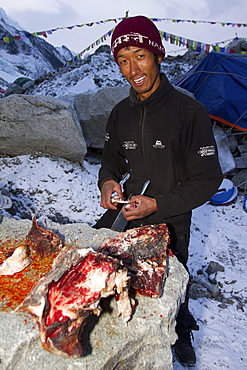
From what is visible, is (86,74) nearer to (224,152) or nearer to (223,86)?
(223,86)

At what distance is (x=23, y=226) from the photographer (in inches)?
92.3

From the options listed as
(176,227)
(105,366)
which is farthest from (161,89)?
(105,366)

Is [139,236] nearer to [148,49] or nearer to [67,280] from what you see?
[67,280]

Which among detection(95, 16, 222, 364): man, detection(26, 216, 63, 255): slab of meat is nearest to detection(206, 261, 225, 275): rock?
detection(95, 16, 222, 364): man

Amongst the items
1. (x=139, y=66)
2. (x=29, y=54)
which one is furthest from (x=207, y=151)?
(x=29, y=54)

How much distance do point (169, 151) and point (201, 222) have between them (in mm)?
4516

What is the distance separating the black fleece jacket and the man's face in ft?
0.30

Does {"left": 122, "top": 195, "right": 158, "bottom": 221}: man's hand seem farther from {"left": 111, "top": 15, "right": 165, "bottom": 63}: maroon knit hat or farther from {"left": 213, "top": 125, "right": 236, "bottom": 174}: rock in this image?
{"left": 213, "top": 125, "right": 236, "bottom": 174}: rock

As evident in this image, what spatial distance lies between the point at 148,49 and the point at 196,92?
7.26 meters

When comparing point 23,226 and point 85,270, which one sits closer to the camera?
point 85,270

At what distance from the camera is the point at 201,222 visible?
6375 millimetres

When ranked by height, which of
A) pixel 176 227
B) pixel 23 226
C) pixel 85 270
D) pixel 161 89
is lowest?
pixel 176 227

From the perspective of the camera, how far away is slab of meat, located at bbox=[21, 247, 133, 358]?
1255 mm

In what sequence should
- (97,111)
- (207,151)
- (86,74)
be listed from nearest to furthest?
(207,151), (97,111), (86,74)
